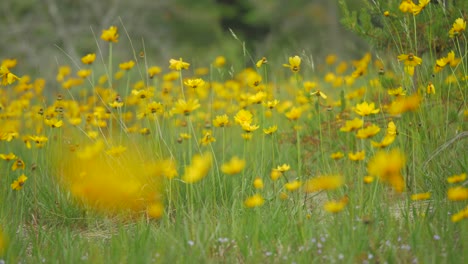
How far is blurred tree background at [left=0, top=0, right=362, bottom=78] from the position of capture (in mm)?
10828

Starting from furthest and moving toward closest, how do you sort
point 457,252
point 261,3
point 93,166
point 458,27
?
point 261,3 < point 93,166 < point 458,27 < point 457,252

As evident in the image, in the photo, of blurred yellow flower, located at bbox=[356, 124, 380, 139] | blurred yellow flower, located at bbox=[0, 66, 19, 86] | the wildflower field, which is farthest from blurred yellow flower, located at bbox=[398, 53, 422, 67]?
blurred yellow flower, located at bbox=[0, 66, 19, 86]

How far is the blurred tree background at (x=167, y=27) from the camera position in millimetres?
10828

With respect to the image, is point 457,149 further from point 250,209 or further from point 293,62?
point 250,209

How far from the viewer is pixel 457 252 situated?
2.08 meters

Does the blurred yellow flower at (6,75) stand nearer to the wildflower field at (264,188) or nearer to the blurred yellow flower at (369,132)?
the wildflower field at (264,188)

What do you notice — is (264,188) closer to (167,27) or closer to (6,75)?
(6,75)

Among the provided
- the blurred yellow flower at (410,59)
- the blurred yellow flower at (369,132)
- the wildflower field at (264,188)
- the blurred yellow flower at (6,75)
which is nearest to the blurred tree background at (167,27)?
the wildflower field at (264,188)

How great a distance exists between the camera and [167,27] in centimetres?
1502

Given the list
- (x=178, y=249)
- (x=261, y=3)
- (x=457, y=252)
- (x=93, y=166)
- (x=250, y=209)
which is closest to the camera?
(x=457, y=252)

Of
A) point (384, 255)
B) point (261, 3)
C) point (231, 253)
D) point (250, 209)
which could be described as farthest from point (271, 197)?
point (261, 3)

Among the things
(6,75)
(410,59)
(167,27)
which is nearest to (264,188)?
(410,59)

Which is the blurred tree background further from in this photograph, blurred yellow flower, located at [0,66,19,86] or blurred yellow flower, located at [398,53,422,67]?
blurred yellow flower, located at [398,53,422,67]

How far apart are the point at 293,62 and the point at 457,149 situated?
36.9 inches
